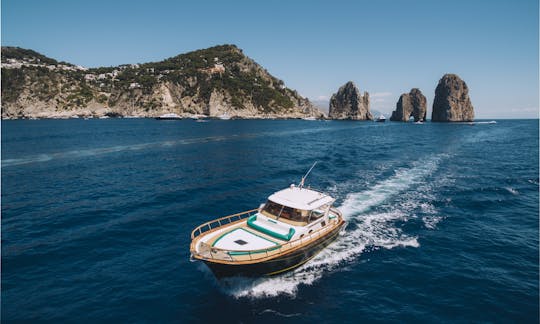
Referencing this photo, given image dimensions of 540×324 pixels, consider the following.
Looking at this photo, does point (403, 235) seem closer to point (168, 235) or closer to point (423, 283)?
point (423, 283)

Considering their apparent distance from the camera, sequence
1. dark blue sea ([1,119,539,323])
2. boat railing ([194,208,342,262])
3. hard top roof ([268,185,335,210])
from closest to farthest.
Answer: dark blue sea ([1,119,539,323]) → boat railing ([194,208,342,262]) → hard top roof ([268,185,335,210])

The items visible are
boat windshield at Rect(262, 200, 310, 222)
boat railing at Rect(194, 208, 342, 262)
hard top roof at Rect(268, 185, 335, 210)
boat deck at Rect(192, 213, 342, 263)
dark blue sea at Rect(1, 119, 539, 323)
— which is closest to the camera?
dark blue sea at Rect(1, 119, 539, 323)

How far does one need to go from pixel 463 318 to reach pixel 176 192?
29.8 m

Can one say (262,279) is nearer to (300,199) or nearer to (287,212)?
(287,212)

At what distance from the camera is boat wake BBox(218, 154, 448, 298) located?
54.7 ft

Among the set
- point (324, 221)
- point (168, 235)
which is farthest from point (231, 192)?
point (324, 221)

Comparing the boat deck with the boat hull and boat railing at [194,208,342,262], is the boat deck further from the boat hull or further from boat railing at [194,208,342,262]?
the boat hull

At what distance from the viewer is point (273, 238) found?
60.3 ft

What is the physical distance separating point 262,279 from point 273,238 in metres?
2.66

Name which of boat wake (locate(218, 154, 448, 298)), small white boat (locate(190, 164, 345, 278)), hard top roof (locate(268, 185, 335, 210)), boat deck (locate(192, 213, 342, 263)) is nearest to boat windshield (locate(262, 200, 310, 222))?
small white boat (locate(190, 164, 345, 278))

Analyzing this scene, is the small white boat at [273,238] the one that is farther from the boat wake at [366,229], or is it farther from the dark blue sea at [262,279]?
the dark blue sea at [262,279]

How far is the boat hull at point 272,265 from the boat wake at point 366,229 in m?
0.57

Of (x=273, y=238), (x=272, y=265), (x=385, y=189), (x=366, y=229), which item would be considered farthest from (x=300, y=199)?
(x=385, y=189)

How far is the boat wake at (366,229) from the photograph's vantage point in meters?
16.7
